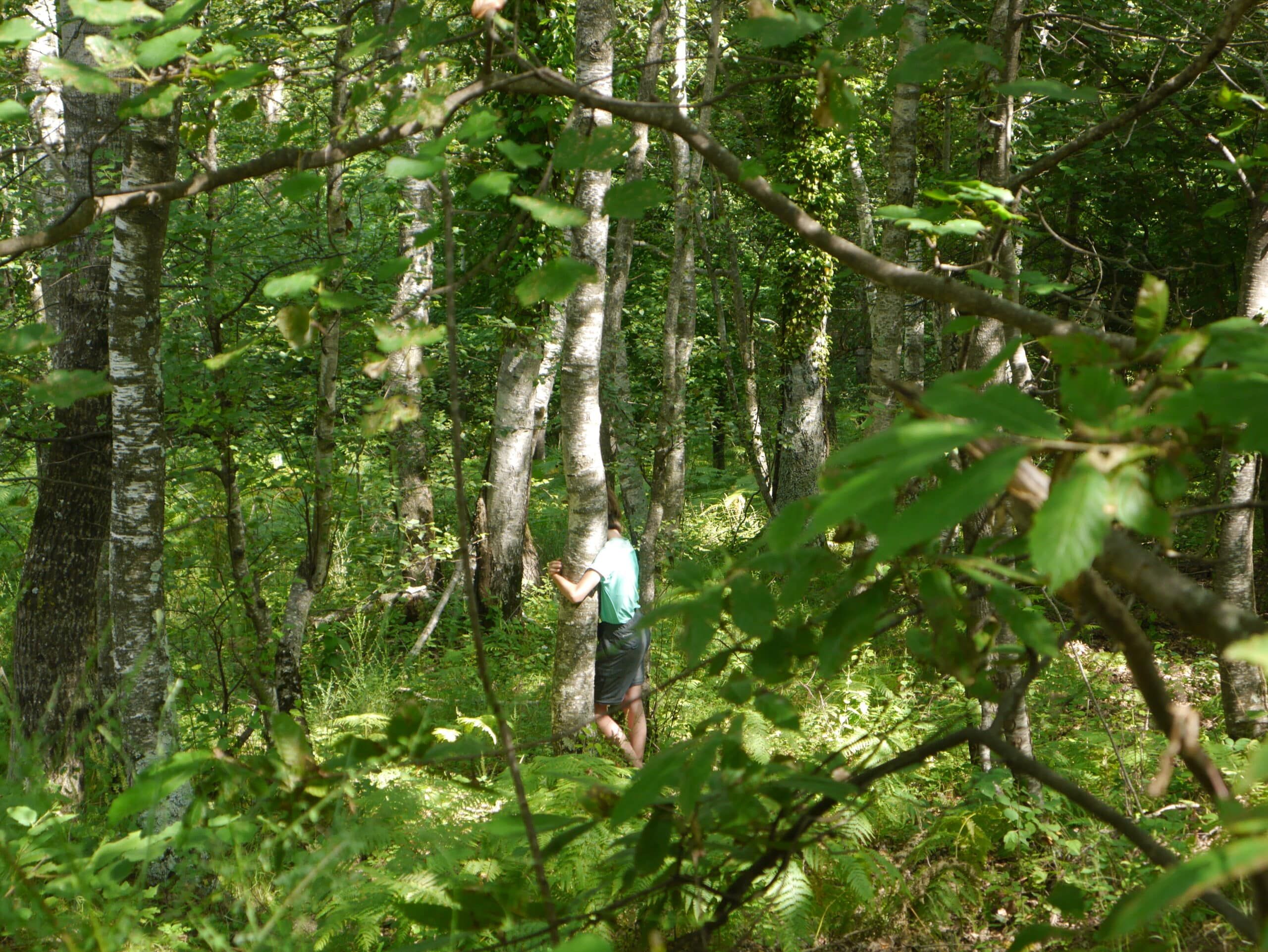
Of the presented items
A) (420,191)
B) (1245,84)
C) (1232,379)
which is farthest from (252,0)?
(1232,379)

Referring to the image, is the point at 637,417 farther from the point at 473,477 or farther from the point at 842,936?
the point at 842,936

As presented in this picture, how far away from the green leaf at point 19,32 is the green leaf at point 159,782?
3.80 ft

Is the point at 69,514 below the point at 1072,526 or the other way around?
below

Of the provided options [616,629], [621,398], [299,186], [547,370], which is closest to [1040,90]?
[299,186]

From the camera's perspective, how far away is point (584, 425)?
4.94m

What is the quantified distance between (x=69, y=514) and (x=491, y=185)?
521 cm

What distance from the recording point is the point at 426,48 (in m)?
1.42

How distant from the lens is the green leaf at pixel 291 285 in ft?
4.35

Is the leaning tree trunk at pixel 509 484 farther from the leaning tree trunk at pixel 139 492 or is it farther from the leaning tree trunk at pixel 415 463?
the leaning tree trunk at pixel 139 492

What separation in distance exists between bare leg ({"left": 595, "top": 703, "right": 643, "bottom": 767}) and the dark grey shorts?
0.07 m

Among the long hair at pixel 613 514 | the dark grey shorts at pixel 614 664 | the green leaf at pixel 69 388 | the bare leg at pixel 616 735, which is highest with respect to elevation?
the green leaf at pixel 69 388

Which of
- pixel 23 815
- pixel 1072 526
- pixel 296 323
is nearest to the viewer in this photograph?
pixel 1072 526

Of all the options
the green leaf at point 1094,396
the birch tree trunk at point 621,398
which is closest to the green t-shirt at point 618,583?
the birch tree trunk at point 621,398

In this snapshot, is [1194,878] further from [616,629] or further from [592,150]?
[616,629]
